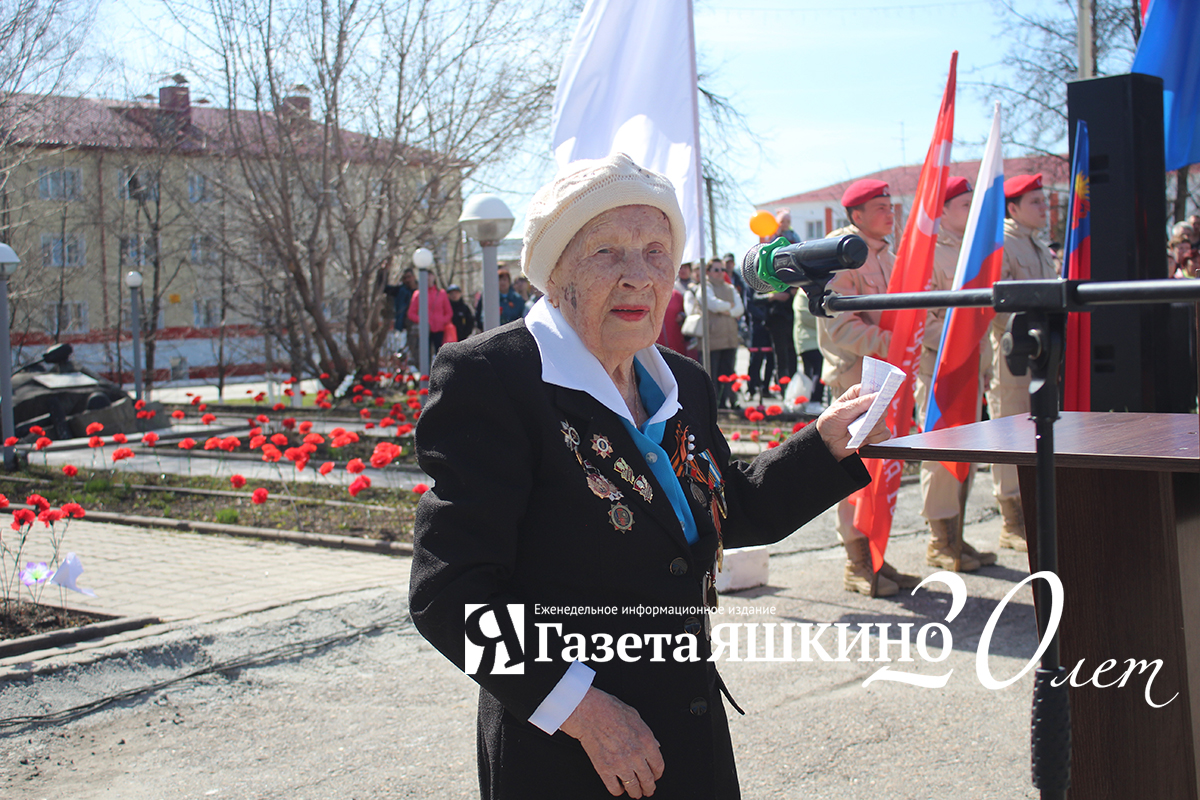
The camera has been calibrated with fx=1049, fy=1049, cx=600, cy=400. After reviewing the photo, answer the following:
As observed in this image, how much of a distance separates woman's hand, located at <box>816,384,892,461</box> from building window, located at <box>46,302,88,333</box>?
23.8 meters

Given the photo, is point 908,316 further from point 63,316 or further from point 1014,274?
point 63,316

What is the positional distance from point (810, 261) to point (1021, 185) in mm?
5548

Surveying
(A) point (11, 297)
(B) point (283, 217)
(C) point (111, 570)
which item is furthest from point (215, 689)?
(A) point (11, 297)

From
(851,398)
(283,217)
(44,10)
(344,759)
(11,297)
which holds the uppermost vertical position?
(44,10)

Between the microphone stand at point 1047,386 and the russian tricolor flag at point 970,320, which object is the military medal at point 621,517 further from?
the russian tricolor flag at point 970,320

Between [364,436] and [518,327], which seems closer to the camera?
[518,327]

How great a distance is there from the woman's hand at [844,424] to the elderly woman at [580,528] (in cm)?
2

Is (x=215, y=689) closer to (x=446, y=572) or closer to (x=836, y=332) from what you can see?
(x=446, y=572)

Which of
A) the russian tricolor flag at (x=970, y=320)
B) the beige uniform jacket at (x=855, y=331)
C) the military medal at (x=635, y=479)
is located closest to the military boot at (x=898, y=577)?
the russian tricolor flag at (x=970, y=320)

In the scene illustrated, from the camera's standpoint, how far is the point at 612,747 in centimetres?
185

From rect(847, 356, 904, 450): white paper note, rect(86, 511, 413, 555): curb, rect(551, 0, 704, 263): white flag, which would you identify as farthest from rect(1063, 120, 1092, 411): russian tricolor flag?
rect(86, 511, 413, 555): curb

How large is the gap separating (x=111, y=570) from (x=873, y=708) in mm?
4764

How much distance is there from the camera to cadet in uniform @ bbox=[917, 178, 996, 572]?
6.09 meters

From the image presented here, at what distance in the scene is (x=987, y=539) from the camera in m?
7.07
